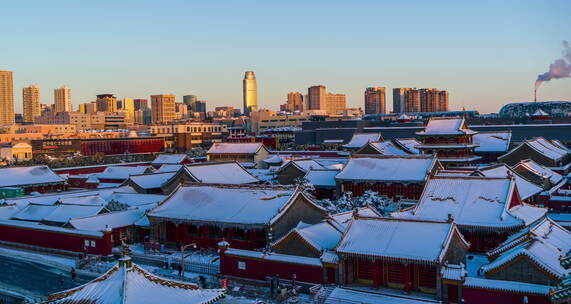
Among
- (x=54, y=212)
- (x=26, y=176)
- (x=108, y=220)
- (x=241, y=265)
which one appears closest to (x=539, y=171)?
(x=241, y=265)

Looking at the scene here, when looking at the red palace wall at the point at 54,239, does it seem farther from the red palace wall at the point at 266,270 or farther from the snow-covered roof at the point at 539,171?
the snow-covered roof at the point at 539,171

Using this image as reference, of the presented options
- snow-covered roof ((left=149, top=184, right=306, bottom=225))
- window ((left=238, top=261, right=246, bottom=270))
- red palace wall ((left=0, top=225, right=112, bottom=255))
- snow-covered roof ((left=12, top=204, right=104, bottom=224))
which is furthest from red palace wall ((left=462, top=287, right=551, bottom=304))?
snow-covered roof ((left=12, top=204, right=104, bottom=224))

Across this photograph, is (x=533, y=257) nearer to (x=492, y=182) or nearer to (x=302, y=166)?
(x=492, y=182)

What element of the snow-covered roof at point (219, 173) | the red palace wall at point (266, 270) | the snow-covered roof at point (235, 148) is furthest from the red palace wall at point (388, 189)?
the snow-covered roof at point (235, 148)

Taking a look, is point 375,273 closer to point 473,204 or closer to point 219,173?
point 473,204

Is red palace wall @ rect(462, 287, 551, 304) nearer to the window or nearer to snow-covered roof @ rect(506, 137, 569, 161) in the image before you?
the window

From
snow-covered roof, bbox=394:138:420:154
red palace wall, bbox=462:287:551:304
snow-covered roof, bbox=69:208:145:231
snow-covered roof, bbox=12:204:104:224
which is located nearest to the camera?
red palace wall, bbox=462:287:551:304

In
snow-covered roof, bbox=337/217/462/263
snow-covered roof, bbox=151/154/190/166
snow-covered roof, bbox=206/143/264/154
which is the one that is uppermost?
snow-covered roof, bbox=206/143/264/154
